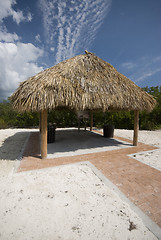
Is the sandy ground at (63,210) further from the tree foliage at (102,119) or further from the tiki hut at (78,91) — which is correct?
the tree foliage at (102,119)

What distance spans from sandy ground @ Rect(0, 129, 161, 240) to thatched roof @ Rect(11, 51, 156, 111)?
Answer: 1987mm

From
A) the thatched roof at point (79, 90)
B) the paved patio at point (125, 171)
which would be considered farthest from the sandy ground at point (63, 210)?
the thatched roof at point (79, 90)

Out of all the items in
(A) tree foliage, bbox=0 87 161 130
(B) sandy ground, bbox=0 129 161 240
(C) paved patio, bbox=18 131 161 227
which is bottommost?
(B) sandy ground, bbox=0 129 161 240

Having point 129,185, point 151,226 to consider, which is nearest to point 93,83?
point 129,185

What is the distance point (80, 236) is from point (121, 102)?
4.05 m

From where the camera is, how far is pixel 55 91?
11.7ft

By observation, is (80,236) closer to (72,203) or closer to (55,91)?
(72,203)

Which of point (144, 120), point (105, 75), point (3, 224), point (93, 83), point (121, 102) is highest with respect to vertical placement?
point (105, 75)

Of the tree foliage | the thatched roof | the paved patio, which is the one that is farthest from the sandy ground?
the tree foliage

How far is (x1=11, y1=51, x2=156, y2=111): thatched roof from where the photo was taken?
350 cm

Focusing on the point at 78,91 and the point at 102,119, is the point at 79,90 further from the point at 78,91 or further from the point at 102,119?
the point at 102,119

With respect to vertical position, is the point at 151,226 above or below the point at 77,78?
below

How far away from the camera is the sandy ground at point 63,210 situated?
1.54 m

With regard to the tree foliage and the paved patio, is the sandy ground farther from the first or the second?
the tree foliage
